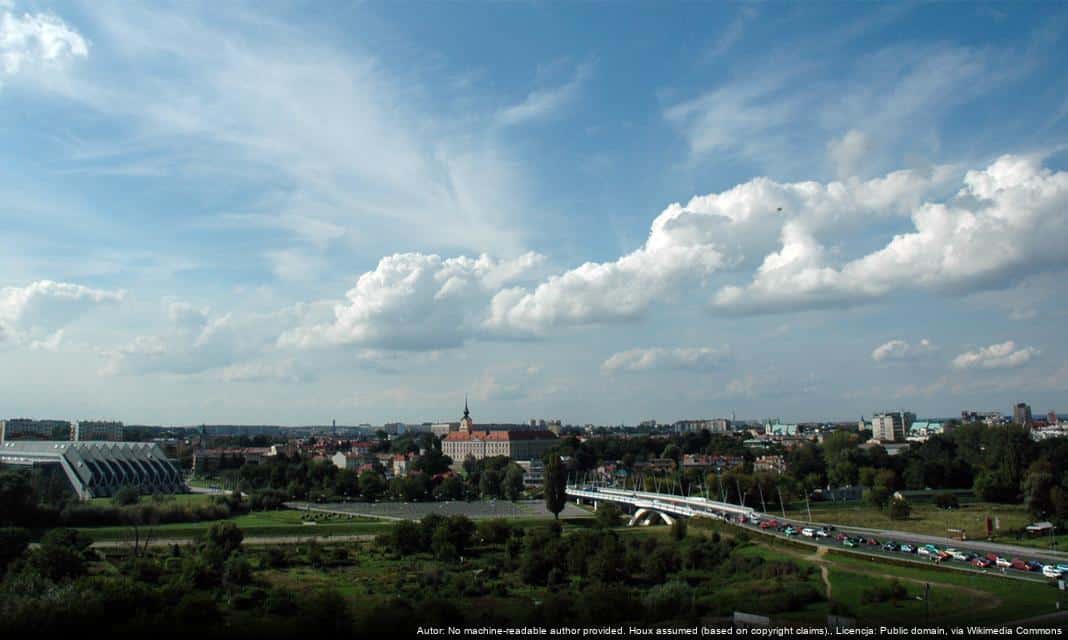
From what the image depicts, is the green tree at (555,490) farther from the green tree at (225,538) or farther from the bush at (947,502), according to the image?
the bush at (947,502)

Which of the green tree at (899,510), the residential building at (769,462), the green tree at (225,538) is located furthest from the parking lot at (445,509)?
the residential building at (769,462)

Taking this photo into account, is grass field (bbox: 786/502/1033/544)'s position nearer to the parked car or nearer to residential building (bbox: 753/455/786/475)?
the parked car

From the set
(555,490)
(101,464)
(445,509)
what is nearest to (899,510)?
(555,490)

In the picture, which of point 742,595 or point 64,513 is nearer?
point 742,595

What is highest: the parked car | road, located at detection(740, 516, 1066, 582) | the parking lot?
the parked car

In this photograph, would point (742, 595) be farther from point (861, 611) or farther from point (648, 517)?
point (648, 517)

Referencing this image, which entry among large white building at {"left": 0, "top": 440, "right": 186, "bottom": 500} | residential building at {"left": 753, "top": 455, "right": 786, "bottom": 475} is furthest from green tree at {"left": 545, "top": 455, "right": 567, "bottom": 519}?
large white building at {"left": 0, "top": 440, "right": 186, "bottom": 500}

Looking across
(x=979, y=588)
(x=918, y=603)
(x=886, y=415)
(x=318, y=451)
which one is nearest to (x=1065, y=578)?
(x=979, y=588)
